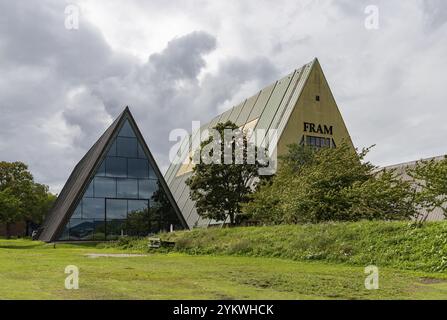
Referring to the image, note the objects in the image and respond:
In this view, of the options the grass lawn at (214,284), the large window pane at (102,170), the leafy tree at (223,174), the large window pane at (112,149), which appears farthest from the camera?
the large window pane at (112,149)

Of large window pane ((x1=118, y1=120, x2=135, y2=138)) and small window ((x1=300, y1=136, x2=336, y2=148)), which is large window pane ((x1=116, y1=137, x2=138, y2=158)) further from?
small window ((x1=300, y1=136, x2=336, y2=148))

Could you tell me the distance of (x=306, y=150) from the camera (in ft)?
138

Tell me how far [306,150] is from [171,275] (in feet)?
101

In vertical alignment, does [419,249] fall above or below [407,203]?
below

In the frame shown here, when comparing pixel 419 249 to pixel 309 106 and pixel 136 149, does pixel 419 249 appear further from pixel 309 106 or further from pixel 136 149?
pixel 309 106

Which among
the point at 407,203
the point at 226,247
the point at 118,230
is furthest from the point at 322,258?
the point at 118,230

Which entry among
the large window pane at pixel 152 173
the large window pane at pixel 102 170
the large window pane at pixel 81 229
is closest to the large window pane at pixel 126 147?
the large window pane at pixel 102 170

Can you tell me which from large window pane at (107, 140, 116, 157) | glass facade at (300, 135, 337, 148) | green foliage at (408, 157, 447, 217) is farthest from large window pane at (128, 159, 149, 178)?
green foliage at (408, 157, 447, 217)

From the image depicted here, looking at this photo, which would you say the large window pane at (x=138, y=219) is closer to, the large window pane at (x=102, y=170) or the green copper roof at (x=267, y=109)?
the large window pane at (x=102, y=170)

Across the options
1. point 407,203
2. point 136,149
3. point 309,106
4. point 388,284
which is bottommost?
point 388,284

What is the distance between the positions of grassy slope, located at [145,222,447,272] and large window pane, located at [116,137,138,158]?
14.7 metres

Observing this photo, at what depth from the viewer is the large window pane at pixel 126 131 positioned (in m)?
37.9

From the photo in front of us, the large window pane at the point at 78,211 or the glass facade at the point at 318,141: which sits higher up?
the glass facade at the point at 318,141

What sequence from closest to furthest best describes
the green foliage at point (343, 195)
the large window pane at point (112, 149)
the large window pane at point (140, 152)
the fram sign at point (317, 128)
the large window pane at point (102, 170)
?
1. the green foliage at point (343, 195)
2. the large window pane at point (102, 170)
3. the large window pane at point (112, 149)
4. the large window pane at point (140, 152)
5. the fram sign at point (317, 128)
